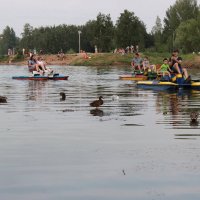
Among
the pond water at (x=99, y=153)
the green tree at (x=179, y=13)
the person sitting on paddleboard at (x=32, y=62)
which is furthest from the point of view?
the green tree at (x=179, y=13)

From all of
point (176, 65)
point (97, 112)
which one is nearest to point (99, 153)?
point (97, 112)

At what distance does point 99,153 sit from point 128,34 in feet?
280

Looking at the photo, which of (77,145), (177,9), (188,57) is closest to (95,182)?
(77,145)

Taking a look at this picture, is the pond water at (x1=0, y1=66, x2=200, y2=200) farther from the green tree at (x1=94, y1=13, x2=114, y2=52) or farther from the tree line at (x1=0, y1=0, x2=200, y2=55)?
the green tree at (x1=94, y1=13, x2=114, y2=52)

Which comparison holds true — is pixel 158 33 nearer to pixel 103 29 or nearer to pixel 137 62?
pixel 103 29

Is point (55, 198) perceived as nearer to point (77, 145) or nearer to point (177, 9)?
point (77, 145)

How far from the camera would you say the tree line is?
3738 inches

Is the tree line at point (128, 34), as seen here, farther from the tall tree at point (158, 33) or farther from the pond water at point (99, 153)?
the pond water at point (99, 153)

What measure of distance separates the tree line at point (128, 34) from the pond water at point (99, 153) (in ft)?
257

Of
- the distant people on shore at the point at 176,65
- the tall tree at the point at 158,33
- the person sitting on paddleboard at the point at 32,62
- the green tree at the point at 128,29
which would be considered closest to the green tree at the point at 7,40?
the tall tree at the point at 158,33

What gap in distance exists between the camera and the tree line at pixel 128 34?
9494 centimetres

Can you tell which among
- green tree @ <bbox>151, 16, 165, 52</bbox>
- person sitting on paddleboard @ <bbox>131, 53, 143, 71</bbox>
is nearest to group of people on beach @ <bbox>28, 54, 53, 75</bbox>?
person sitting on paddleboard @ <bbox>131, 53, 143, 71</bbox>

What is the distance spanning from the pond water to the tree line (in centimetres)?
7843

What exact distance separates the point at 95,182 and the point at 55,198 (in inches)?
35.9
